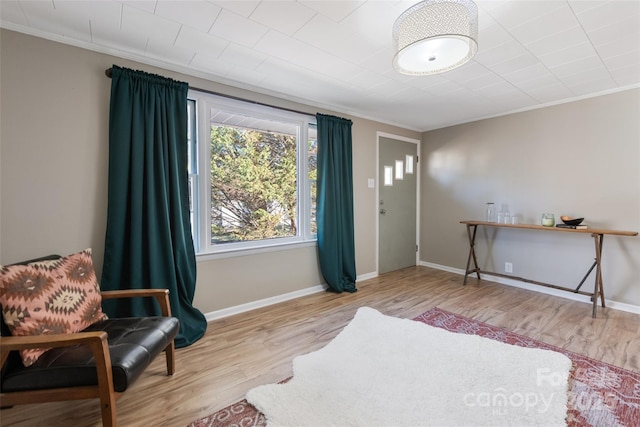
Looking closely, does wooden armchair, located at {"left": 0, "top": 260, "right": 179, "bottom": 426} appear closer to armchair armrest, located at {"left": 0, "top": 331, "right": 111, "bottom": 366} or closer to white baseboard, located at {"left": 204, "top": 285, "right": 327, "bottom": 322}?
armchair armrest, located at {"left": 0, "top": 331, "right": 111, "bottom": 366}

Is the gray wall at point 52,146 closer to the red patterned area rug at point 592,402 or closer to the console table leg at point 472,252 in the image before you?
the red patterned area rug at point 592,402

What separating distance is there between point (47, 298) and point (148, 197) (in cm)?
97

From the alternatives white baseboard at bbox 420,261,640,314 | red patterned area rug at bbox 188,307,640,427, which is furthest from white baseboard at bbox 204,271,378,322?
white baseboard at bbox 420,261,640,314

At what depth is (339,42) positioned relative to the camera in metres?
2.14

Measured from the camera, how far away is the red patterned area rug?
59.8 inches

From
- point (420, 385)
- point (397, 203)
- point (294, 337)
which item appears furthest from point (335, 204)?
point (420, 385)

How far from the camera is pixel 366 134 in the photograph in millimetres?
4062

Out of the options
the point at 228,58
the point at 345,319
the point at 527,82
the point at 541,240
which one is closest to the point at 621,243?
the point at 541,240

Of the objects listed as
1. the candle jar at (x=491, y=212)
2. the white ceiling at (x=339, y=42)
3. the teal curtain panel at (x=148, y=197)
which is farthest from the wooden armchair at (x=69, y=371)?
the candle jar at (x=491, y=212)

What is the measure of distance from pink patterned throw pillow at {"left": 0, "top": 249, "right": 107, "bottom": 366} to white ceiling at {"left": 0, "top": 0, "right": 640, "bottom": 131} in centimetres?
161

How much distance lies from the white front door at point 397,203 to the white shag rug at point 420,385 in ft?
7.03

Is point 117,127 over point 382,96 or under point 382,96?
under

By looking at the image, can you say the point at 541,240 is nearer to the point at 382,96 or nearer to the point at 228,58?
the point at 382,96

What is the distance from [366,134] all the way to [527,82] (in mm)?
1887
